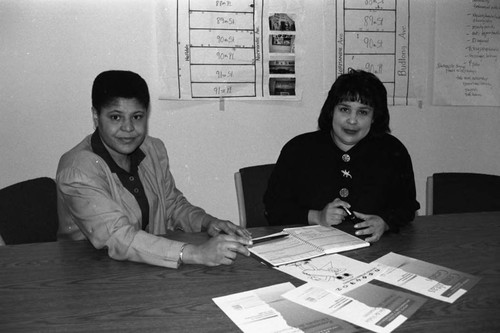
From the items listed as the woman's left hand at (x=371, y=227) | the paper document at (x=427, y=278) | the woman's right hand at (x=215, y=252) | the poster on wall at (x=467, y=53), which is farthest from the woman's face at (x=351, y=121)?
the poster on wall at (x=467, y=53)

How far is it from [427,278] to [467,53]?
2.60 meters

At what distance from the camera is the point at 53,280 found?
1382 mm

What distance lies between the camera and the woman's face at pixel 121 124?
1.82 m

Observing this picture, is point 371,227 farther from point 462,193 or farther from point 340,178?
point 462,193

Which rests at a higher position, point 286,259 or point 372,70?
point 372,70

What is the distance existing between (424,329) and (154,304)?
646 mm

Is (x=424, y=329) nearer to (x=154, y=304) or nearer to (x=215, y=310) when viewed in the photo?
(x=215, y=310)

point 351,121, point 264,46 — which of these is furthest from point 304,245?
point 264,46

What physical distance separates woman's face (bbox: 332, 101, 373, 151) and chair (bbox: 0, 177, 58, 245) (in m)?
1.28

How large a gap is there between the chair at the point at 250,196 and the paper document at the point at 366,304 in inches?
43.7

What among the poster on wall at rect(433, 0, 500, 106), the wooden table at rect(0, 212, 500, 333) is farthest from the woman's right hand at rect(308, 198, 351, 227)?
the poster on wall at rect(433, 0, 500, 106)

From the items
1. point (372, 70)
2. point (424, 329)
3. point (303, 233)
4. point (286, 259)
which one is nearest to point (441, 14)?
point (372, 70)

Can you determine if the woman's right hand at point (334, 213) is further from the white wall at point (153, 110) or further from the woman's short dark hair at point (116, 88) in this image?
the white wall at point (153, 110)

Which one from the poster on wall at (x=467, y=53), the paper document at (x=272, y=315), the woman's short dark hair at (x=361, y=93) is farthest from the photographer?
the poster on wall at (x=467, y=53)
